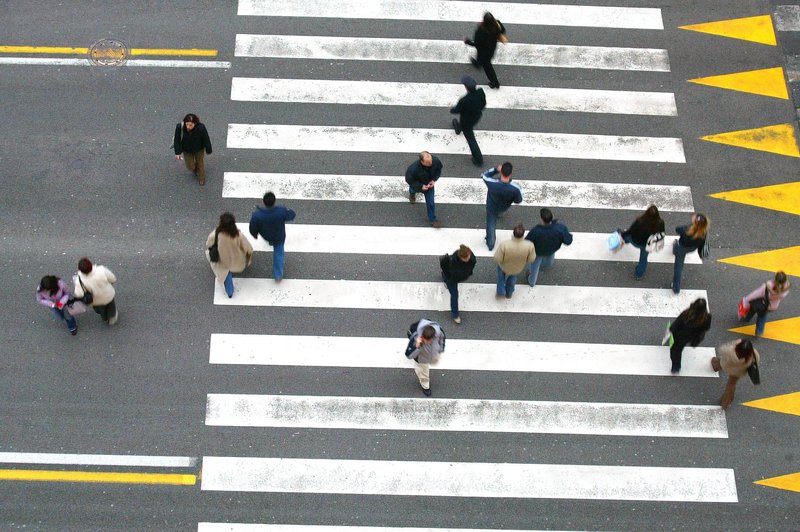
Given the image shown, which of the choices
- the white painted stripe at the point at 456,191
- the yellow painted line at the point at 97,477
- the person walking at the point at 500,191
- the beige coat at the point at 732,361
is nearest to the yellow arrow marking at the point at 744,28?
the white painted stripe at the point at 456,191

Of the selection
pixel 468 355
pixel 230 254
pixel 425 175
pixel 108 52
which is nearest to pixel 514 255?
pixel 468 355

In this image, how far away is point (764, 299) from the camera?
13.3 m

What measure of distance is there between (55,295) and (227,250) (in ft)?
8.11

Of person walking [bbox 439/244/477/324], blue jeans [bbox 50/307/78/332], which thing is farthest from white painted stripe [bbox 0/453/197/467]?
person walking [bbox 439/244/477/324]

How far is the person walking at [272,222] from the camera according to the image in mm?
13094

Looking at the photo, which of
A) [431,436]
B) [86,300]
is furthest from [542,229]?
[86,300]

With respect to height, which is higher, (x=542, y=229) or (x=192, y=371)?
(x=542, y=229)

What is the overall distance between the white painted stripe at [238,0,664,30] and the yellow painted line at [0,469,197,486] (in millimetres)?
8632

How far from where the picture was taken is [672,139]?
15.7 metres

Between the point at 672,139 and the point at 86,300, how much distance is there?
9.96 meters

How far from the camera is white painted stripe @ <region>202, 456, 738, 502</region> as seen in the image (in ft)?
41.2

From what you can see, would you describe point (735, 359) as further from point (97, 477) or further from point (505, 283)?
point (97, 477)

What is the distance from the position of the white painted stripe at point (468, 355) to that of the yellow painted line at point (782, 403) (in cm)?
73

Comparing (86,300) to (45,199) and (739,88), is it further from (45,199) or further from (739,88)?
(739,88)
